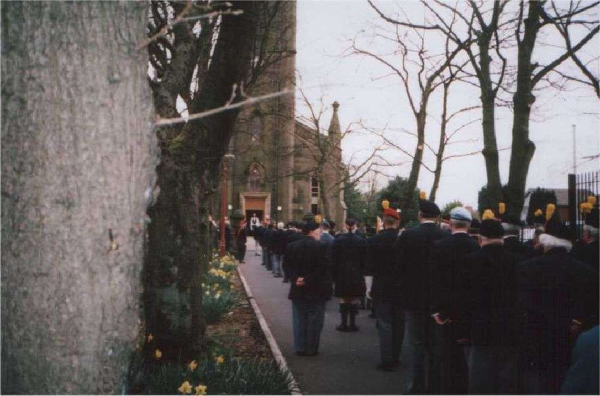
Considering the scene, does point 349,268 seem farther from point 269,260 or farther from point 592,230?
point 269,260

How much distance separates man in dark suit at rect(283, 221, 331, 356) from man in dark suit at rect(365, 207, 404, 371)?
87 centimetres

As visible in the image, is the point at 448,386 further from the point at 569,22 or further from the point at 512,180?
the point at 569,22

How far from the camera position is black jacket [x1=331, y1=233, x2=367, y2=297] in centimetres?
1170

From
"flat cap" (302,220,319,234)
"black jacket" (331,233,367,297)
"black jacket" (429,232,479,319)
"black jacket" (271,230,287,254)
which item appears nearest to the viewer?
"black jacket" (429,232,479,319)

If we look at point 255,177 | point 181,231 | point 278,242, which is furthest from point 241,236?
point 255,177

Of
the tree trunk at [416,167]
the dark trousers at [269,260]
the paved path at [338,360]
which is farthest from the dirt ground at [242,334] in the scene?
the dark trousers at [269,260]

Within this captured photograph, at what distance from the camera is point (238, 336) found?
10.2 m

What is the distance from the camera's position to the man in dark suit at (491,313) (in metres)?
5.76

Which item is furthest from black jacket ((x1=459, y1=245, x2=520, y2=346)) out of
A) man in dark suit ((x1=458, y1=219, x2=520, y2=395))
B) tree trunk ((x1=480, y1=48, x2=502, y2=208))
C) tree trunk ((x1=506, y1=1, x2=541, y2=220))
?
tree trunk ((x1=480, y1=48, x2=502, y2=208))

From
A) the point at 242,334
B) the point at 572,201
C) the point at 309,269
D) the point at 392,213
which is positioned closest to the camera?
the point at 392,213

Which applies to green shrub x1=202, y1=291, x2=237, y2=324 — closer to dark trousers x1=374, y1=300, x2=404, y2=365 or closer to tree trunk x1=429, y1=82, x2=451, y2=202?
dark trousers x1=374, y1=300, x2=404, y2=365

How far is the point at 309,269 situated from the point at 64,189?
7440 mm

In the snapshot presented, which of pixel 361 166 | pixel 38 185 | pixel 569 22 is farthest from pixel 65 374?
pixel 361 166

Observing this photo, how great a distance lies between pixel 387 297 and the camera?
8.66 m
